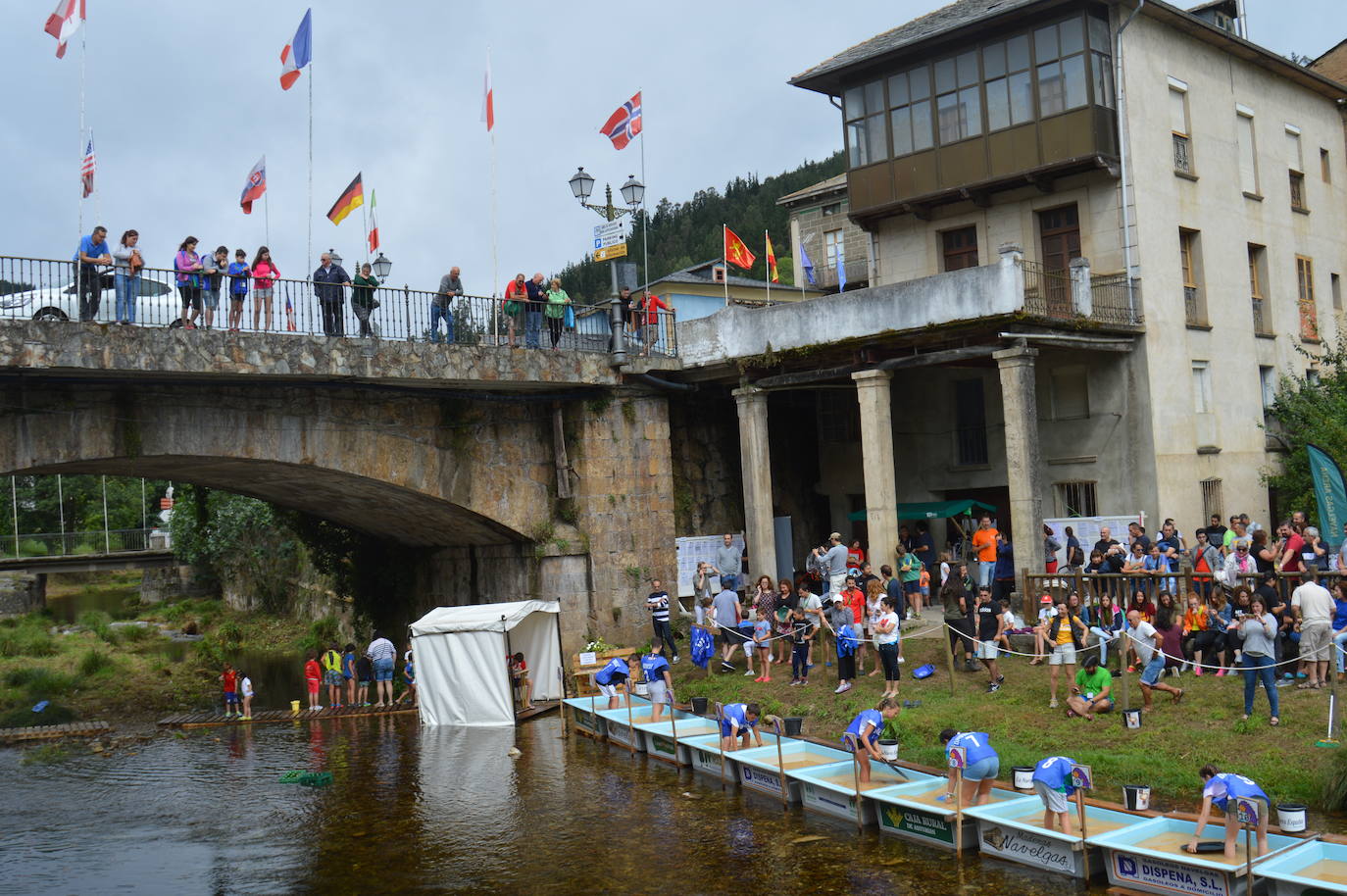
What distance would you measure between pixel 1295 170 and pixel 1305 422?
6368 mm

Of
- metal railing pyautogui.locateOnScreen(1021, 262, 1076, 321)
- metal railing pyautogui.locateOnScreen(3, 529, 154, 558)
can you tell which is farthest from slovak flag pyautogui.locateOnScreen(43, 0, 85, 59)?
metal railing pyautogui.locateOnScreen(3, 529, 154, 558)

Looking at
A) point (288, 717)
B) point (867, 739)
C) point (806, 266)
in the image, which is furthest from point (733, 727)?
point (806, 266)

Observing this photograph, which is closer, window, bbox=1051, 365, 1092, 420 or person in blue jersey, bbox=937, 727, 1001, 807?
person in blue jersey, bbox=937, 727, 1001, 807

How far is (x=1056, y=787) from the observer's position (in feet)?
37.9

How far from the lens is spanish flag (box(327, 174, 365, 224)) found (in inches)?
886

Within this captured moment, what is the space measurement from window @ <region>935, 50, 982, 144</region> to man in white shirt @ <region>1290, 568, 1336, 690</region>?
13666mm

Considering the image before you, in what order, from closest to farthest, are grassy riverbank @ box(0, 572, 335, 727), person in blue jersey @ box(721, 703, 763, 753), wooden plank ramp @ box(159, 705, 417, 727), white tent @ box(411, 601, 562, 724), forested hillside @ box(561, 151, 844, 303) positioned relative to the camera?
1. person in blue jersey @ box(721, 703, 763, 753)
2. white tent @ box(411, 601, 562, 724)
3. wooden plank ramp @ box(159, 705, 417, 727)
4. grassy riverbank @ box(0, 572, 335, 727)
5. forested hillside @ box(561, 151, 844, 303)

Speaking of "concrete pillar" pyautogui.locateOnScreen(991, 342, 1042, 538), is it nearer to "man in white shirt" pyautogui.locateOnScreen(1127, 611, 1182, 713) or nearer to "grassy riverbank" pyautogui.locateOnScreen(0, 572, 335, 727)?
"man in white shirt" pyautogui.locateOnScreen(1127, 611, 1182, 713)

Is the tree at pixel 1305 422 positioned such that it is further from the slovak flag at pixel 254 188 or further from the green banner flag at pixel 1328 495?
the slovak flag at pixel 254 188

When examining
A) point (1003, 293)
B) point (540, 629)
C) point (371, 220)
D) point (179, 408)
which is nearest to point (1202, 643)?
point (1003, 293)

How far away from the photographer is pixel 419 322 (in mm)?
22172

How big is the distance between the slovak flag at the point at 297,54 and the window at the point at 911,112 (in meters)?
12.2

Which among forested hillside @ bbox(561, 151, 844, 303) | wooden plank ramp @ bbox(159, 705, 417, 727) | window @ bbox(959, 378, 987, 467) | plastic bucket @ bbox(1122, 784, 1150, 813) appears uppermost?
forested hillside @ bbox(561, 151, 844, 303)

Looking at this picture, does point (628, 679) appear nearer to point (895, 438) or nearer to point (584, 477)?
point (584, 477)
